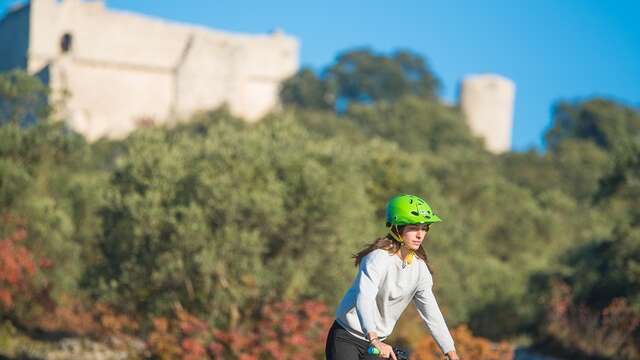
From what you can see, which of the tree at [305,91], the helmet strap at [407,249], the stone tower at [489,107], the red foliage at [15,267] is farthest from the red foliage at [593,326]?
the stone tower at [489,107]

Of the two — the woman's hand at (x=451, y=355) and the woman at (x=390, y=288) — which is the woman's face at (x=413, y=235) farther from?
the woman's hand at (x=451, y=355)

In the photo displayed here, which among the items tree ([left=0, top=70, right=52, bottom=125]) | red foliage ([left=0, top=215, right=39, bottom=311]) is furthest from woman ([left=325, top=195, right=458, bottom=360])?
tree ([left=0, top=70, right=52, bottom=125])

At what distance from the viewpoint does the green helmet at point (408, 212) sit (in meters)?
5.12

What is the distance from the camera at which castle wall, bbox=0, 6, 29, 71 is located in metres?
56.2

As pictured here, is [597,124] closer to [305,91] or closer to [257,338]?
[305,91]

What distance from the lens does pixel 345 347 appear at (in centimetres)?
534

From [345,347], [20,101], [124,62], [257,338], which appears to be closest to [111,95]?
[124,62]

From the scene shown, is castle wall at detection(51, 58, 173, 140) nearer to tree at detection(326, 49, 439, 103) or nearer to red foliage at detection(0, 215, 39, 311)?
tree at detection(326, 49, 439, 103)

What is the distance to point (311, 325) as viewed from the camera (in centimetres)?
1265

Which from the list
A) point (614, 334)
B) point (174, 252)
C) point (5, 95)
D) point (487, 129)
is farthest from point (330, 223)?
point (487, 129)

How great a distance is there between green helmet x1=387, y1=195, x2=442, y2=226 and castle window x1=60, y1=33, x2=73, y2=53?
180 ft

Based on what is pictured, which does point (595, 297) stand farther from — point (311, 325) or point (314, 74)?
point (314, 74)

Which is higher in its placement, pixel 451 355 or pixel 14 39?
pixel 14 39

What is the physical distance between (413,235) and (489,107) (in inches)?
2781
